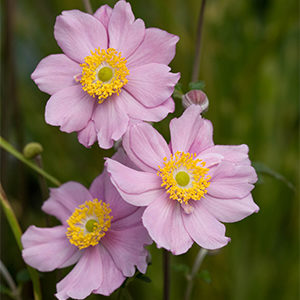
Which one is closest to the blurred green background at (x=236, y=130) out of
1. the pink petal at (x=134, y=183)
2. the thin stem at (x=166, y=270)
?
the thin stem at (x=166, y=270)

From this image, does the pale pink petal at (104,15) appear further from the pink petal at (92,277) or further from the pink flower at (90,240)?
the pink petal at (92,277)

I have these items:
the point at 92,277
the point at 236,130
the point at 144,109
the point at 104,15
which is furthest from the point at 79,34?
the point at 236,130

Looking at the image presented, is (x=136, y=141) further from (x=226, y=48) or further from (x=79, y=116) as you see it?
(x=226, y=48)

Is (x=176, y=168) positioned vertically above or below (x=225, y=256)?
above

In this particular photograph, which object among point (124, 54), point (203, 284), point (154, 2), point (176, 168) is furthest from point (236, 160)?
point (154, 2)

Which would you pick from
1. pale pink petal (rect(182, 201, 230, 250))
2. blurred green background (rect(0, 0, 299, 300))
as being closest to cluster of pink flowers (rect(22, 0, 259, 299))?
pale pink petal (rect(182, 201, 230, 250))

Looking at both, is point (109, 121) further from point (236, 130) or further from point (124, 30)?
point (236, 130)

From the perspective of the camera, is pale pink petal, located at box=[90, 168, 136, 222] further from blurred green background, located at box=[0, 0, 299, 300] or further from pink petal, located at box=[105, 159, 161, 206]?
blurred green background, located at box=[0, 0, 299, 300]
